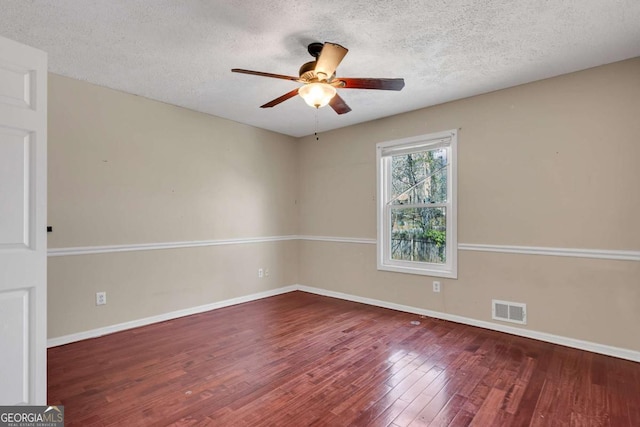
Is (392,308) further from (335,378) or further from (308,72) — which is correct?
(308,72)

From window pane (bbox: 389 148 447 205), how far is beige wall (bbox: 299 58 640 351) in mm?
262

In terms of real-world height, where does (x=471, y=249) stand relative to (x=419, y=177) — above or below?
below

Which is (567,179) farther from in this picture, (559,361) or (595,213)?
(559,361)

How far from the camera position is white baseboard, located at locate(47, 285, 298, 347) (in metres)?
2.97

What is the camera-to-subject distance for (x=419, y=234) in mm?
4016

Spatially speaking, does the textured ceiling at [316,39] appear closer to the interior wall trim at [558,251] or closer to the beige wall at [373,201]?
the beige wall at [373,201]

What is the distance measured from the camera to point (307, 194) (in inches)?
203

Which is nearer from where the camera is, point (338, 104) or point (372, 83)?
point (372, 83)

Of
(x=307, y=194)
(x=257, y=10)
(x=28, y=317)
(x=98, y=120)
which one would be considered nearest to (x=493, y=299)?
(x=307, y=194)

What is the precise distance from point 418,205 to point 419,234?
1.19 feet

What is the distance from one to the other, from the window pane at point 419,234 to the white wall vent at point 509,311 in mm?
716

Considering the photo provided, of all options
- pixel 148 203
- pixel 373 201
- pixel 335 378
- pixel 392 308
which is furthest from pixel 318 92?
pixel 392 308

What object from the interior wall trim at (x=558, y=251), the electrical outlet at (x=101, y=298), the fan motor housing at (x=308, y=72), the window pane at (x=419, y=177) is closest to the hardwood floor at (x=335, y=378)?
the electrical outlet at (x=101, y=298)

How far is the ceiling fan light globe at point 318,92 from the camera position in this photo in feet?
7.39
